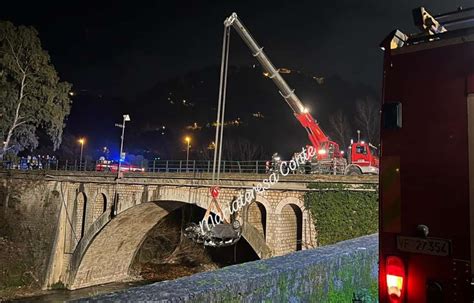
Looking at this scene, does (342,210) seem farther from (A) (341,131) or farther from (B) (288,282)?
(A) (341,131)

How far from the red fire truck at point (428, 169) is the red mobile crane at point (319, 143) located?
45.3 feet

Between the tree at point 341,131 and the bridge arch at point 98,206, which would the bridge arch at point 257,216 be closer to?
the bridge arch at point 98,206

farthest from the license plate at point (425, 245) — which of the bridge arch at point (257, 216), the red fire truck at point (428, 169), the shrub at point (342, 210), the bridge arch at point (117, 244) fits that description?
the bridge arch at point (117, 244)

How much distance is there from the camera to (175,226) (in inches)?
1313

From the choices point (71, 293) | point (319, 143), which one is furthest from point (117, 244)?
point (319, 143)

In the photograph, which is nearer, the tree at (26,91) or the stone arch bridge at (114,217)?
the stone arch bridge at (114,217)

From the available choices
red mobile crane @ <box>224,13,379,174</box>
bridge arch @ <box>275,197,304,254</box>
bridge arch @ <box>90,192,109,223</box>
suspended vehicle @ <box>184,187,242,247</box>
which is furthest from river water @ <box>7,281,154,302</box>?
red mobile crane @ <box>224,13,379,174</box>

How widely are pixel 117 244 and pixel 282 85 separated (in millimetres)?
16409

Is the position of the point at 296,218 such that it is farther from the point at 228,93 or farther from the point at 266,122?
the point at 228,93

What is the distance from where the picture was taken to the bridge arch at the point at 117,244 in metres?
23.5

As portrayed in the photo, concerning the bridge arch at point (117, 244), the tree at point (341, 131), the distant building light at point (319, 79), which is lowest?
the bridge arch at point (117, 244)

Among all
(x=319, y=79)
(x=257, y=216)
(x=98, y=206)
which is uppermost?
(x=319, y=79)

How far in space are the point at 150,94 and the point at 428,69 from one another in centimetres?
9134

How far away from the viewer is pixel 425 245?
3.15 metres
